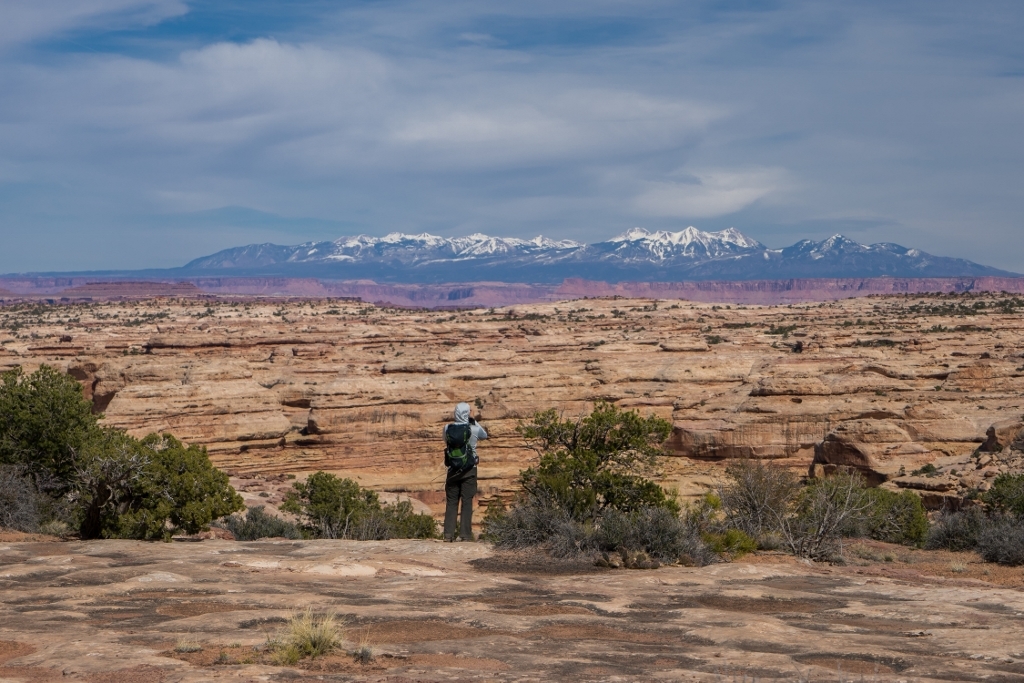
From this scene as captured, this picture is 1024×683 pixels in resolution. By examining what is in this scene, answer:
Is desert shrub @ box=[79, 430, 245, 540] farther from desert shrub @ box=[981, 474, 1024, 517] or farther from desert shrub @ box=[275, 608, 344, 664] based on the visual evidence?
desert shrub @ box=[981, 474, 1024, 517]

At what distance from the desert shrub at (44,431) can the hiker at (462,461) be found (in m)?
8.35

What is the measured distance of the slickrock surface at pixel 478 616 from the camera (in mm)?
6953

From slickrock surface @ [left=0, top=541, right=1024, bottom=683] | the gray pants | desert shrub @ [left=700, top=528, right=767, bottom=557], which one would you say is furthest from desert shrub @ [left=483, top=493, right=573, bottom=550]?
desert shrub @ [left=700, top=528, right=767, bottom=557]

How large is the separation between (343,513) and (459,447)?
985cm

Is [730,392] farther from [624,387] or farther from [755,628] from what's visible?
[755,628]

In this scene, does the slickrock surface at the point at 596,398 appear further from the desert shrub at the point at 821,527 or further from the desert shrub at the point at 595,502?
the desert shrub at the point at 595,502

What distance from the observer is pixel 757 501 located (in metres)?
14.6

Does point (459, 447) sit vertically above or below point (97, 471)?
above

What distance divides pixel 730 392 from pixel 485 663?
31.0m

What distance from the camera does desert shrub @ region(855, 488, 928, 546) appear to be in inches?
667

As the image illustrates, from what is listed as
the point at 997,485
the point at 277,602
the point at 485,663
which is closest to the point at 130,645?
the point at 277,602

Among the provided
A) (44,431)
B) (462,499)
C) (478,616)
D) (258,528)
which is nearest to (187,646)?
(478,616)

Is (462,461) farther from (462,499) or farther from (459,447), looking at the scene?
(462,499)

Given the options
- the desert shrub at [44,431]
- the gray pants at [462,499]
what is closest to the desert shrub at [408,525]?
the gray pants at [462,499]
